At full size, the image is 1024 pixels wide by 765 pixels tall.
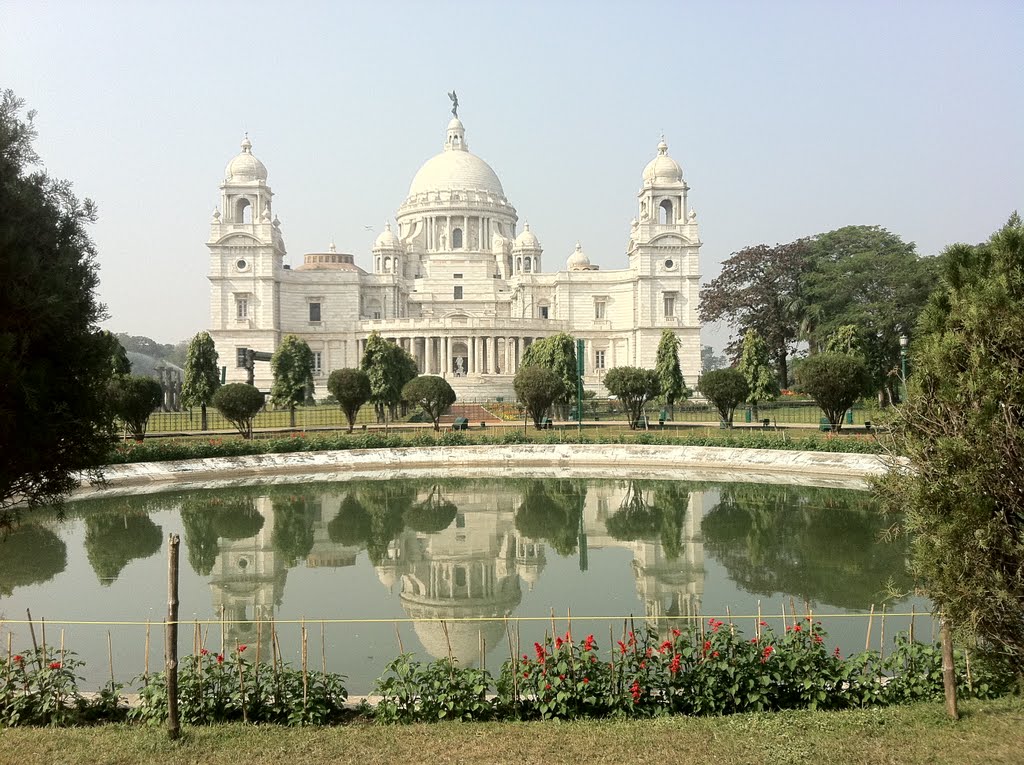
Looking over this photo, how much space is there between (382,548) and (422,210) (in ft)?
233

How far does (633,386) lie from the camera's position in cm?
3978

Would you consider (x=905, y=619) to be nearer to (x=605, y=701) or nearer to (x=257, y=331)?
(x=605, y=701)

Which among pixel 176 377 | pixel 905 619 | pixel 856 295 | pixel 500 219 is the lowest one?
pixel 905 619

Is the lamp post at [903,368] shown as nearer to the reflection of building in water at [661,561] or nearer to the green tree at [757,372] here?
the reflection of building in water at [661,561]

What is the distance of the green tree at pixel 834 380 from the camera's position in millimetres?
33969

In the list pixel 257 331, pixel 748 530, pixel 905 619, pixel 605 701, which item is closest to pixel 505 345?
pixel 257 331

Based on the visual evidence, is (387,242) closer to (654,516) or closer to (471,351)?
(471,351)

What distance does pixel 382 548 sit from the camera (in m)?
18.6

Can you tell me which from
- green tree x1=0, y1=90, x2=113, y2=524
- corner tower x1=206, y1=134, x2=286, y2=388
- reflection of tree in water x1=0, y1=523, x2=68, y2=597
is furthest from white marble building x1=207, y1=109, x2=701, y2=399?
green tree x1=0, y1=90, x2=113, y2=524

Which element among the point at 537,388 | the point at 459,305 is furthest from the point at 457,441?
the point at 459,305

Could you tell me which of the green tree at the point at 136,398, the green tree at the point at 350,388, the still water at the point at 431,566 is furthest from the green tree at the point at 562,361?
the green tree at the point at 136,398

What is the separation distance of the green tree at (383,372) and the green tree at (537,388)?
730 centimetres

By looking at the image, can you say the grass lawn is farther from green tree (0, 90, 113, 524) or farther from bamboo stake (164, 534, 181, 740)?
green tree (0, 90, 113, 524)

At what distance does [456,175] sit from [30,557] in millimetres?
73984
